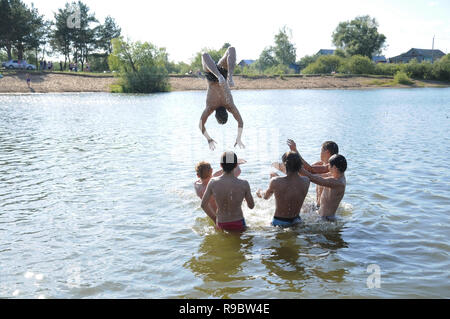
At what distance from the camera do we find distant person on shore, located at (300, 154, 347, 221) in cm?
747

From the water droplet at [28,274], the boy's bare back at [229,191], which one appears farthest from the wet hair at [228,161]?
the water droplet at [28,274]

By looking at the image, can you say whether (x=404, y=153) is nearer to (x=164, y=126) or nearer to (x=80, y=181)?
(x=80, y=181)

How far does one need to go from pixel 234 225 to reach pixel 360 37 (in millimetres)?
108567

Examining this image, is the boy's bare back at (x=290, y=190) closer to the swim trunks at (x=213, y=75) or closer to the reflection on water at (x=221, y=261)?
the reflection on water at (x=221, y=261)

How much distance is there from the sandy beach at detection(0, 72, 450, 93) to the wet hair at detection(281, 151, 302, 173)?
54128 mm

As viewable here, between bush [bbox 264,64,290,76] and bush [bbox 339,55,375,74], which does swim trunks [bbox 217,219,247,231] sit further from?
bush [bbox 339,55,375,74]

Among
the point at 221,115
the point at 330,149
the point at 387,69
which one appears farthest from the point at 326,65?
the point at 221,115

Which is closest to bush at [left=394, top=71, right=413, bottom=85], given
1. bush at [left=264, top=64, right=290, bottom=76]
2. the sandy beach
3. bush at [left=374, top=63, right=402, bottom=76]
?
the sandy beach

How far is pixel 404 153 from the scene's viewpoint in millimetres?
15727

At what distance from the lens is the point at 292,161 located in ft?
23.2

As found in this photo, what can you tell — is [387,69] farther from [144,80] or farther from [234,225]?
[234,225]

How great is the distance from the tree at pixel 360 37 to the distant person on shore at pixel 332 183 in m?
103

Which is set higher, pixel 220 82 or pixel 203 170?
pixel 220 82

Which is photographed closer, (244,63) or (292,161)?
(292,161)
